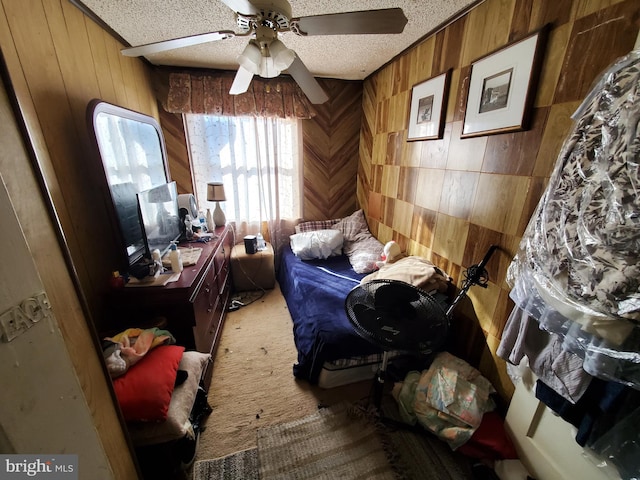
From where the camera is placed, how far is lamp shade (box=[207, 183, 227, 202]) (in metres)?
2.60

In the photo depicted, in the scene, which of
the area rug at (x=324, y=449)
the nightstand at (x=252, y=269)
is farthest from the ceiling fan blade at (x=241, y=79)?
the area rug at (x=324, y=449)

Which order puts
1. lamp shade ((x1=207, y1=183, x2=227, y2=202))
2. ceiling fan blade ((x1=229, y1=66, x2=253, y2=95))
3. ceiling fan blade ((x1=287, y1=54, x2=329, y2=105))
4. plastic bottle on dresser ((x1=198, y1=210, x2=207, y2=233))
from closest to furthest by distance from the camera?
ceiling fan blade ((x1=287, y1=54, x2=329, y2=105))
ceiling fan blade ((x1=229, y1=66, x2=253, y2=95))
plastic bottle on dresser ((x1=198, y1=210, x2=207, y2=233))
lamp shade ((x1=207, y1=183, x2=227, y2=202))

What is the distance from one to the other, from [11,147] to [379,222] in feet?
8.49

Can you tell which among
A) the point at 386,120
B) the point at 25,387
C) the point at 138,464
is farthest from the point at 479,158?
the point at 138,464

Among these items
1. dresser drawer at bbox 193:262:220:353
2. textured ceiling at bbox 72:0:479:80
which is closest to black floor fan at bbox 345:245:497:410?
dresser drawer at bbox 193:262:220:353

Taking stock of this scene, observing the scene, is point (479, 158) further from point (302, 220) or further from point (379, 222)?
point (302, 220)

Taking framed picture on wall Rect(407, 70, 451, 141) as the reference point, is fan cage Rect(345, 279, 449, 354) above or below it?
below

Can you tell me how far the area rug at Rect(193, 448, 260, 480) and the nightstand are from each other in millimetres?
1716

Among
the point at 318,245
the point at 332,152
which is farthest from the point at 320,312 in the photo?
the point at 332,152

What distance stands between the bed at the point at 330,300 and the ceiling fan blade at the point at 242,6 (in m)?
1.57

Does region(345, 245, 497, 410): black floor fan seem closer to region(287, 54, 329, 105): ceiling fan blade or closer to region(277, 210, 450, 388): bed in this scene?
region(277, 210, 450, 388): bed

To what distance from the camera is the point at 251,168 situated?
115 inches

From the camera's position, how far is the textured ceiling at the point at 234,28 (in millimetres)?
1496

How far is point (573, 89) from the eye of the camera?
1.06 metres
